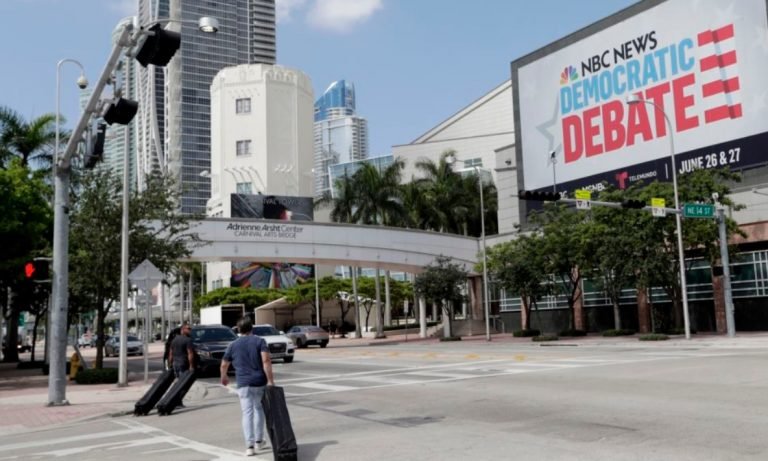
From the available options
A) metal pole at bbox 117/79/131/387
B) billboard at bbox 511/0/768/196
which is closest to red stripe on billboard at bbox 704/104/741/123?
billboard at bbox 511/0/768/196

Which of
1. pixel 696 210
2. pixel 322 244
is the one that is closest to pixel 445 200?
pixel 322 244

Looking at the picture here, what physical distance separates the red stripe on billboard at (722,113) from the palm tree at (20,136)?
37.0 meters

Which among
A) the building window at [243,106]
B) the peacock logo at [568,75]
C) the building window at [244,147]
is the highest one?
the building window at [243,106]

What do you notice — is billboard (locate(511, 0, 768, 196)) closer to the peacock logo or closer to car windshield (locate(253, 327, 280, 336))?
the peacock logo

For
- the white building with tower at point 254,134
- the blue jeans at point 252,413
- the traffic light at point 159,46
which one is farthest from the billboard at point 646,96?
the white building with tower at point 254,134

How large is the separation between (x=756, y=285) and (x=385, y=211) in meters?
29.3

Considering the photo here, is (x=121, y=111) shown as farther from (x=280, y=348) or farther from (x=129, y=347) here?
(x=129, y=347)

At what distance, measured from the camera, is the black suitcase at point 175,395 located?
14695mm

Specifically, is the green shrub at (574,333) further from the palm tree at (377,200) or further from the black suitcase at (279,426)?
the black suitcase at (279,426)

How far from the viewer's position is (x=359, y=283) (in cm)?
7819

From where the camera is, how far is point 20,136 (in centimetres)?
4062

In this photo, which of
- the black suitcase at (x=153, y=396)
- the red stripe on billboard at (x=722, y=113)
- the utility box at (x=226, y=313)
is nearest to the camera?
the black suitcase at (x=153, y=396)

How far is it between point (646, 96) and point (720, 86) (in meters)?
5.33

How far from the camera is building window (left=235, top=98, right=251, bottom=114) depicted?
10750 cm
